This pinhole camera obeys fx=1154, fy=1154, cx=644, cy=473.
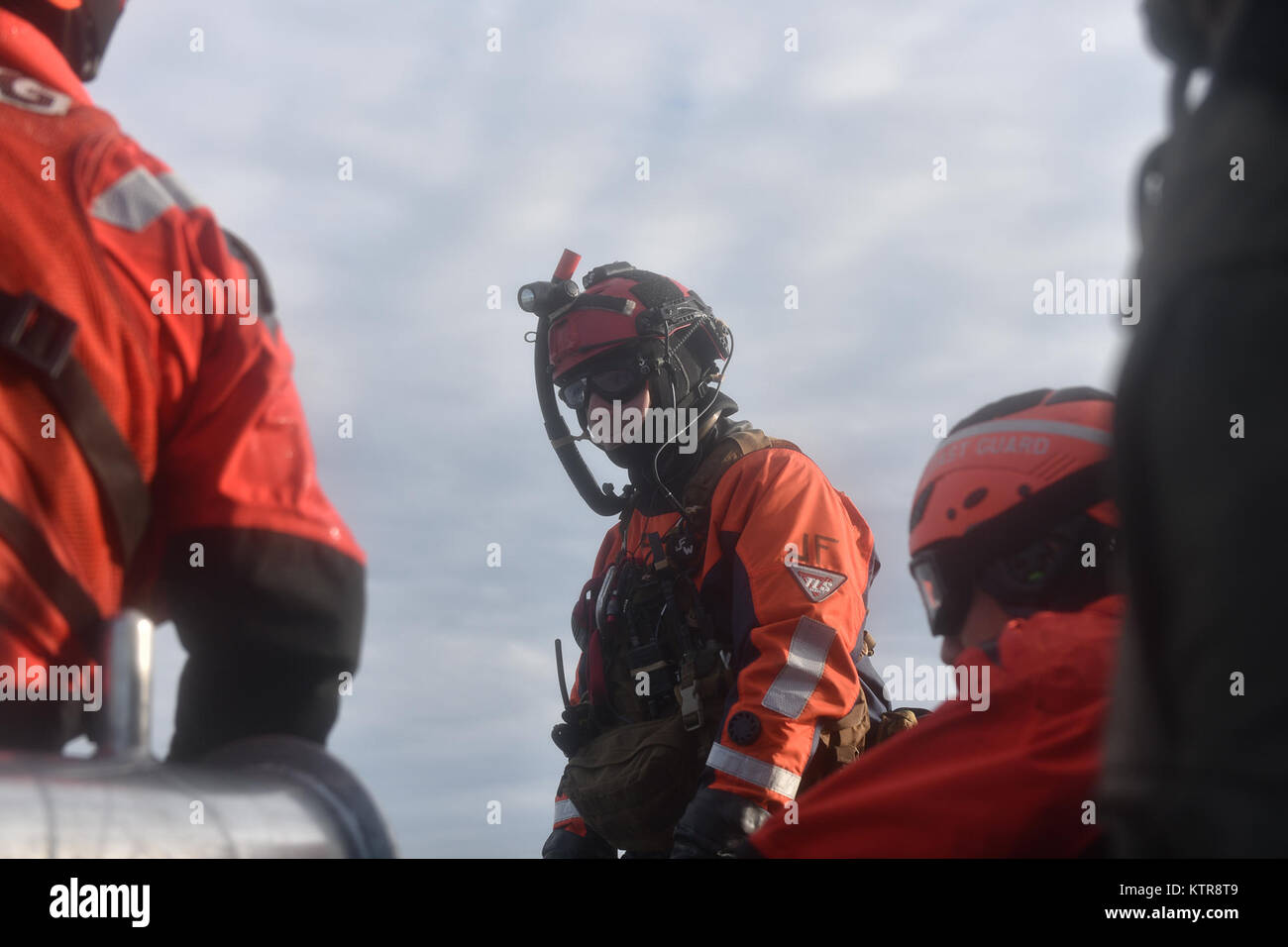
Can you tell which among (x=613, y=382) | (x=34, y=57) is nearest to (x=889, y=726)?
Answer: (x=613, y=382)

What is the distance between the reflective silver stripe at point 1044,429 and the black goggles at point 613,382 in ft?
7.54

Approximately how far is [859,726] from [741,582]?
0.70 meters

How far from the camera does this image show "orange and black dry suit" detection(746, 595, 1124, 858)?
1940 mm

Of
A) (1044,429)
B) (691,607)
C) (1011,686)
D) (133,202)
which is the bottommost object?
(1011,686)

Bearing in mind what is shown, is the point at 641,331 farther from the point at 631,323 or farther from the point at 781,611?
the point at 781,611

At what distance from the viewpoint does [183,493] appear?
61.8 inches

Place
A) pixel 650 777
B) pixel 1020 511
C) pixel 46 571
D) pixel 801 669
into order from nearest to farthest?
pixel 46 571 → pixel 1020 511 → pixel 801 669 → pixel 650 777

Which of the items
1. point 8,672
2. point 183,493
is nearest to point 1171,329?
point 183,493

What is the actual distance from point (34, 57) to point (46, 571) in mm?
777

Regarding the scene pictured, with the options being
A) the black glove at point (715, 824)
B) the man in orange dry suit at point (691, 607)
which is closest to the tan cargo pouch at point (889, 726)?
the man in orange dry suit at point (691, 607)

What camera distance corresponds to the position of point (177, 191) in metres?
1.68
